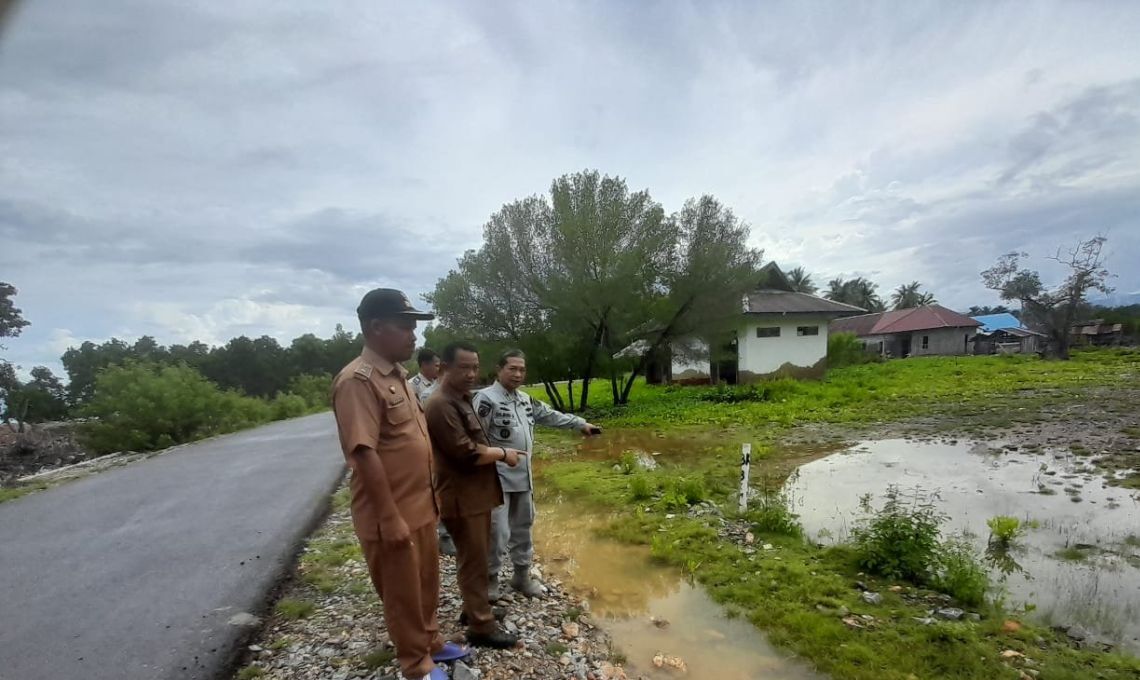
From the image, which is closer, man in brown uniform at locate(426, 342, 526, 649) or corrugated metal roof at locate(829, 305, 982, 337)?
man in brown uniform at locate(426, 342, 526, 649)

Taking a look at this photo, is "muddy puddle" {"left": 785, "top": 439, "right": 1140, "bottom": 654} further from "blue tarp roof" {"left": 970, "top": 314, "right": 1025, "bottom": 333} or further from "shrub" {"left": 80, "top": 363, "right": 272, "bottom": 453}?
"blue tarp roof" {"left": 970, "top": 314, "right": 1025, "bottom": 333}

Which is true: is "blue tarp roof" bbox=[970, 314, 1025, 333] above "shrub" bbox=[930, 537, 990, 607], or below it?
above

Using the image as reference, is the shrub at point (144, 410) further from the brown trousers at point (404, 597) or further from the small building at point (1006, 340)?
the small building at point (1006, 340)

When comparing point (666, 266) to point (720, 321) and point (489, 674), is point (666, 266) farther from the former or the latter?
point (489, 674)

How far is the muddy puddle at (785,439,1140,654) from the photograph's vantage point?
14.2 ft

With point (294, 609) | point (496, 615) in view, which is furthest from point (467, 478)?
point (294, 609)

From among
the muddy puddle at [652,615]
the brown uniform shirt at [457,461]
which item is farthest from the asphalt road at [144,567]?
the muddy puddle at [652,615]

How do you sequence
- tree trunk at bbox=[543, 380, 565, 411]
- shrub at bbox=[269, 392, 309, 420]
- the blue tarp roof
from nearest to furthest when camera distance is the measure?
1. tree trunk at bbox=[543, 380, 565, 411]
2. shrub at bbox=[269, 392, 309, 420]
3. the blue tarp roof

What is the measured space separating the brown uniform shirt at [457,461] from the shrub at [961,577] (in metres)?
3.80

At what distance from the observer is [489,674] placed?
3234 millimetres

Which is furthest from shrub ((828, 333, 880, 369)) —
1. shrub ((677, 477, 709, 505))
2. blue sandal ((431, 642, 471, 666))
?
blue sandal ((431, 642, 471, 666))

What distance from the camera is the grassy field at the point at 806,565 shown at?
3465 mm

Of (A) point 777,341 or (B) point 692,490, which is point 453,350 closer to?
(B) point 692,490

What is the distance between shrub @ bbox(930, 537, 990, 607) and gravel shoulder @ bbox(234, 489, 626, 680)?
2.84 m
